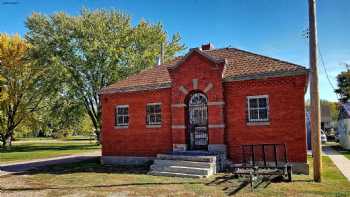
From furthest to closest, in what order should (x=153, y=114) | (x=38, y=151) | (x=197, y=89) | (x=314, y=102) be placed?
(x=38, y=151), (x=153, y=114), (x=197, y=89), (x=314, y=102)

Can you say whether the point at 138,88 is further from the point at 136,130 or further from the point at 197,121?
the point at 197,121

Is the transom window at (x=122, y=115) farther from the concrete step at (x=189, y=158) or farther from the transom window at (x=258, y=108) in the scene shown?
the transom window at (x=258, y=108)

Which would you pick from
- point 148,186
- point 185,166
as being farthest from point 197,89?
point 148,186

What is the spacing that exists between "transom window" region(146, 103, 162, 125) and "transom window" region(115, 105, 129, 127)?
1.61 m

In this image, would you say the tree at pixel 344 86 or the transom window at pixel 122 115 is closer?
the transom window at pixel 122 115

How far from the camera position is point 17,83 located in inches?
1487

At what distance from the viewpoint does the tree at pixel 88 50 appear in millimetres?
36625

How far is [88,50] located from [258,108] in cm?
2388

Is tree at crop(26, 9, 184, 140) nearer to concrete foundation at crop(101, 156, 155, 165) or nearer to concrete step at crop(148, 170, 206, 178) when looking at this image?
concrete foundation at crop(101, 156, 155, 165)

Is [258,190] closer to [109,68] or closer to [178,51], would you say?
[109,68]

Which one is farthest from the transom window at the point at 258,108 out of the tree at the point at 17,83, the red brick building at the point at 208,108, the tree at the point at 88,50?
the tree at the point at 17,83

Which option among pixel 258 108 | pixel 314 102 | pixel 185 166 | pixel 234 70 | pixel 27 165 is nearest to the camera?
pixel 314 102

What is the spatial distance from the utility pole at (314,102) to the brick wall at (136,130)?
8.22 metres

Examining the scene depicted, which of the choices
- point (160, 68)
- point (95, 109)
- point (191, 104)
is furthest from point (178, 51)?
point (191, 104)
